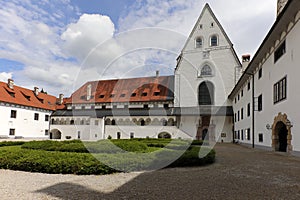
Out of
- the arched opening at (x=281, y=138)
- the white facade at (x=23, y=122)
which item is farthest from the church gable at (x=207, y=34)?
the white facade at (x=23, y=122)

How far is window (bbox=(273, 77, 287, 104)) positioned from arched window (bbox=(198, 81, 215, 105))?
18374mm

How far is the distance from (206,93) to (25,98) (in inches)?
1132

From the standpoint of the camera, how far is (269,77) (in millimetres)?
16516

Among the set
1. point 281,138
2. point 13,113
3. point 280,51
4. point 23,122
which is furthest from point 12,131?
point 280,51

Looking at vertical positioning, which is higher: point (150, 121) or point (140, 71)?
point (140, 71)

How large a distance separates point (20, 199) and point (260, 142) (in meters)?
17.9

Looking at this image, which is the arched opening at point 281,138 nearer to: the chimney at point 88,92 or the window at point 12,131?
the chimney at point 88,92

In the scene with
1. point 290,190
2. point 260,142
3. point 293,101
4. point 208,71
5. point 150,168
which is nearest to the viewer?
point 290,190

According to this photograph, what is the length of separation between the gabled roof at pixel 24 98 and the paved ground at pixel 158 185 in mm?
31493

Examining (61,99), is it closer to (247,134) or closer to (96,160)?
(247,134)

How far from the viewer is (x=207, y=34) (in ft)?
112

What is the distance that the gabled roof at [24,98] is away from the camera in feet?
114

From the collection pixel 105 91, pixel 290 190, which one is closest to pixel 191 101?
pixel 105 91

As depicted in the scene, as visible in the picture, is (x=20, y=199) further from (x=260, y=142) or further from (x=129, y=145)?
(x=260, y=142)
